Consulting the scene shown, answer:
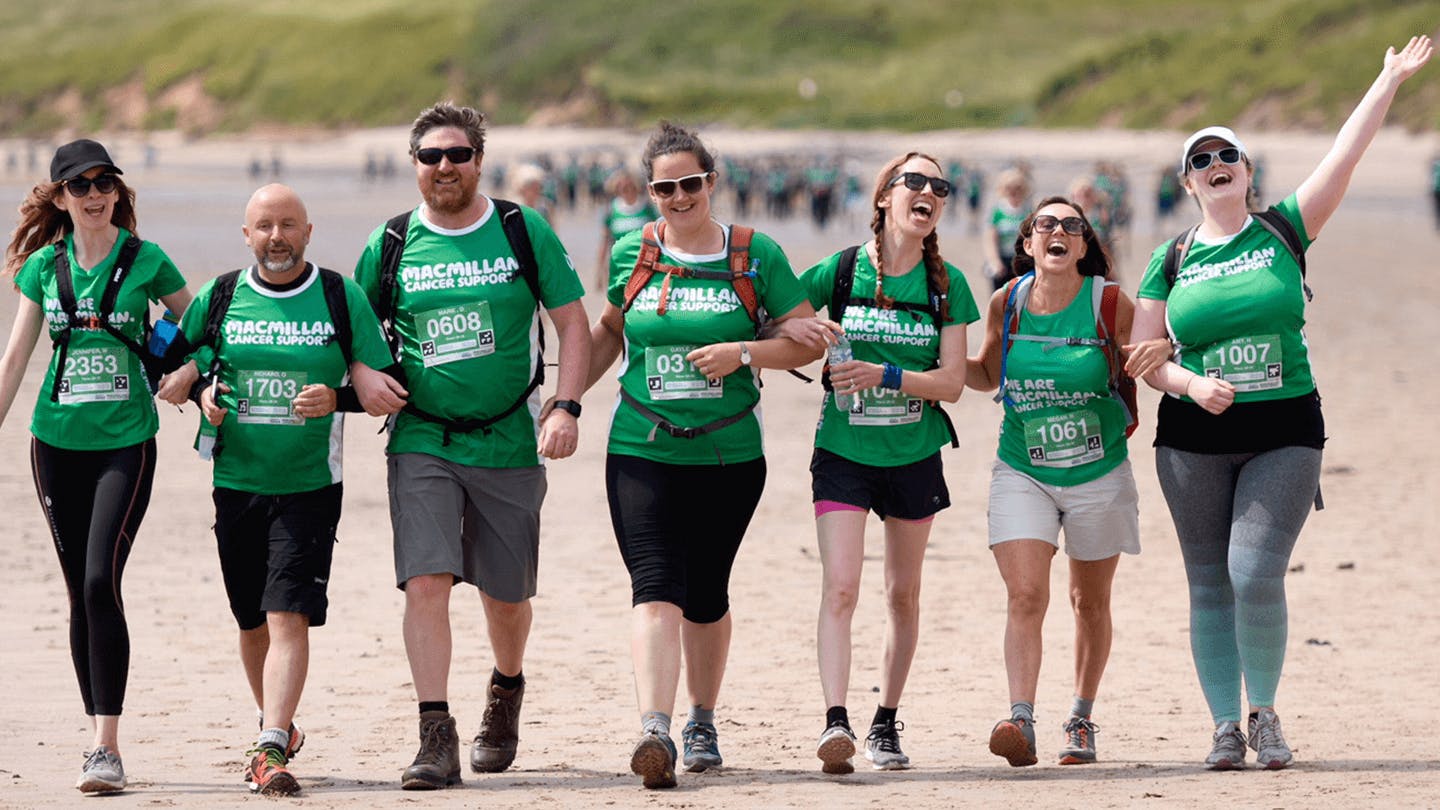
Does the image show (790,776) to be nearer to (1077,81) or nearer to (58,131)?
(1077,81)

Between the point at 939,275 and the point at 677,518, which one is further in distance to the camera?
the point at 939,275

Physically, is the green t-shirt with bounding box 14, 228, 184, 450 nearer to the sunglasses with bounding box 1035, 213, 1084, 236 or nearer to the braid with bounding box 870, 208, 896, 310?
the braid with bounding box 870, 208, 896, 310

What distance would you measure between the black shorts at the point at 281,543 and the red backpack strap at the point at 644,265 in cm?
108

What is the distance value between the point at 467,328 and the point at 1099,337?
2.00m

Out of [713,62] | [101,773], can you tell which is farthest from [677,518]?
[713,62]

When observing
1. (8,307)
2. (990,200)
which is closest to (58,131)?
(990,200)

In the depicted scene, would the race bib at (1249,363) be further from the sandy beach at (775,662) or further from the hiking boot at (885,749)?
the hiking boot at (885,749)

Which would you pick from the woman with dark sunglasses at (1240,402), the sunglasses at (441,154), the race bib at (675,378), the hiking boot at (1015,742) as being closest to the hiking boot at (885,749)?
the hiking boot at (1015,742)

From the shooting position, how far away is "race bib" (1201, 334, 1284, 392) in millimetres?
6484

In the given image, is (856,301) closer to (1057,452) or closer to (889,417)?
(889,417)

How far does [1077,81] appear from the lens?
11662 centimetres

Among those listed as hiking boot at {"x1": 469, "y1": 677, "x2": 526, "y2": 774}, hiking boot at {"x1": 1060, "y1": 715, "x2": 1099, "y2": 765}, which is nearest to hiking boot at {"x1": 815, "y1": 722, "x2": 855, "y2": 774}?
hiking boot at {"x1": 1060, "y1": 715, "x2": 1099, "y2": 765}

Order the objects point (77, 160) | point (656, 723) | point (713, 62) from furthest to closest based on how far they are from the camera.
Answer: point (713, 62), point (77, 160), point (656, 723)

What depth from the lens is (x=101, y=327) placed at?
647 cm
